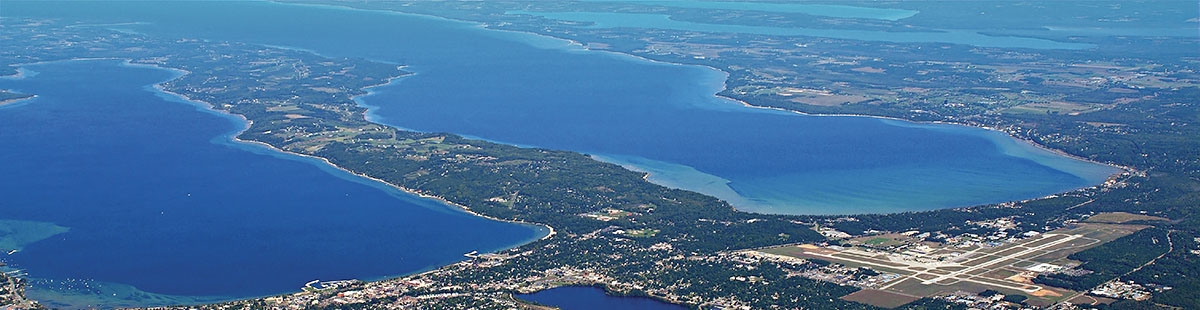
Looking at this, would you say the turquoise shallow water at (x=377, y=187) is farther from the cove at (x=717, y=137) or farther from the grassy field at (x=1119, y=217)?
the grassy field at (x=1119, y=217)

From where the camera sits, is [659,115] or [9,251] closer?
[9,251]

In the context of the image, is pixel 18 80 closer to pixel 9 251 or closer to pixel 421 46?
pixel 421 46

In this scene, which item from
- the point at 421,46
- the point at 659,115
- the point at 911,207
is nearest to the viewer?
the point at 911,207

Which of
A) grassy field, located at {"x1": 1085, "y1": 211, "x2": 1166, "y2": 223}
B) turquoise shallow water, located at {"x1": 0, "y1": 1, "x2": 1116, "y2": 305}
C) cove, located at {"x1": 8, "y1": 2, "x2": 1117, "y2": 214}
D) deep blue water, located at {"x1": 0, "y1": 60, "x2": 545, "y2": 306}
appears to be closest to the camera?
deep blue water, located at {"x1": 0, "y1": 60, "x2": 545, "y2": 306}

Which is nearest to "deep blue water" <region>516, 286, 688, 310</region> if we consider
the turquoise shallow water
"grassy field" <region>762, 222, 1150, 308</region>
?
the turquoise shallow water

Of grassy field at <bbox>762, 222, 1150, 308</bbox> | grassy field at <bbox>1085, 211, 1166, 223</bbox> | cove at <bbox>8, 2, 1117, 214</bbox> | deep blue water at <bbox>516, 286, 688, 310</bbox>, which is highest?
deep blue water at <bbox>516, 286, 688, 310</bbox>

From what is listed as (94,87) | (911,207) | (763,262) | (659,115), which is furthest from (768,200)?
(94,87)

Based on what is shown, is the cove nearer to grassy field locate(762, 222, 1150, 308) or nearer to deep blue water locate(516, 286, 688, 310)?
grassy field locate(762, 222, 1150, 308)
